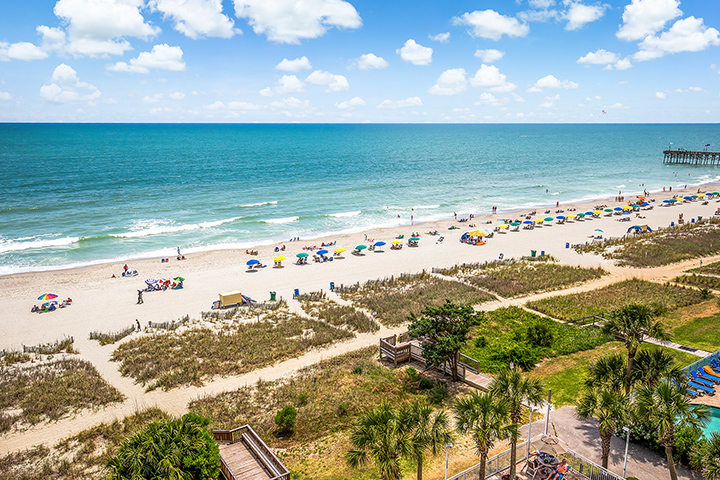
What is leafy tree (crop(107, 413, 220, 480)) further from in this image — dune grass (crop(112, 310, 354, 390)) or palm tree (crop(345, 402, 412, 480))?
dune grass (crop(112, 310, 354, 390))

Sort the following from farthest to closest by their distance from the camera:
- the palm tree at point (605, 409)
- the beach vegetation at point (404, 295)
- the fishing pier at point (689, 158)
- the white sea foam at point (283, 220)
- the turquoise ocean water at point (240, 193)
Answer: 1. the fishing pier at point (689, 158)
2. the white sea foam at point (283, 220)
3. the turquoise ocean water at point (240, 193)
4. the beach vegetation at point (404, 295)
5. the palm tree at point (605, 409)

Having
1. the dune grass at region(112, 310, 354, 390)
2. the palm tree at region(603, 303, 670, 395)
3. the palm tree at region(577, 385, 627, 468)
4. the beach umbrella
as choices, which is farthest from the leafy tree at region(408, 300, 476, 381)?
the dune grass at region(112, 310, 354, 390)

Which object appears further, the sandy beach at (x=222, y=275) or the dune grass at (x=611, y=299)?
the sandy beach at (x=222, y=275)

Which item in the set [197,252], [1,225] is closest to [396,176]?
[197,252]

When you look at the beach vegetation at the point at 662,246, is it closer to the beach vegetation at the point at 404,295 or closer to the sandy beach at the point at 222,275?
the sandy beach at the point at 222,275

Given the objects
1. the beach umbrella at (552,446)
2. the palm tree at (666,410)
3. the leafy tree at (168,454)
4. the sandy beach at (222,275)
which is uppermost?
the palm tree at (666,410)

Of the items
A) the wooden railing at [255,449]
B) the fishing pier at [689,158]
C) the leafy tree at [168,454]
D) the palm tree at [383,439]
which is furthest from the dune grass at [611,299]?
the fishing pier at [689,158]

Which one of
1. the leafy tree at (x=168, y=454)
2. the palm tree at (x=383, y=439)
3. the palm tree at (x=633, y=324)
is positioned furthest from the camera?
the palm tree at (x=633, y=324)
